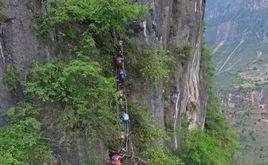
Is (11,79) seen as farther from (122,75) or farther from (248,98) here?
(248,98)

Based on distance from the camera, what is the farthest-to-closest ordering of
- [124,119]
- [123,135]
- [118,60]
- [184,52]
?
1. [184,52]
2. [118,60]
3. [124,119]
4. [123,135]

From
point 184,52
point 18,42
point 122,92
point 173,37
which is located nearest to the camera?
point 18,42

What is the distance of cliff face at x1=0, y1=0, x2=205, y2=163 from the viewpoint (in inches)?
353

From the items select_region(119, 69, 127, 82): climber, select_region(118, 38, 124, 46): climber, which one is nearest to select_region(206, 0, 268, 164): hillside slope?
select_region(119, 69, 127, 82): climber

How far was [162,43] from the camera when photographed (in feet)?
42.4

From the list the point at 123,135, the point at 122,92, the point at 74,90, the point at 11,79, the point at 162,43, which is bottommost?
the point at 123,135

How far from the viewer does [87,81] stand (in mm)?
9133

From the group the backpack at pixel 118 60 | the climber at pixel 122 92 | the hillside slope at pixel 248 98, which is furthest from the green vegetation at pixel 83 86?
the hillside slope at pixel 248 98

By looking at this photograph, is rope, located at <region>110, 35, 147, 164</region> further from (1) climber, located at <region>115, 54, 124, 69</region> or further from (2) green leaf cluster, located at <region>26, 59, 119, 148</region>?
(2) green leaf cluster, located at <region>26, 59, 119, 148</region>

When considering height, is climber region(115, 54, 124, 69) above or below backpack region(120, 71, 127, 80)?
above

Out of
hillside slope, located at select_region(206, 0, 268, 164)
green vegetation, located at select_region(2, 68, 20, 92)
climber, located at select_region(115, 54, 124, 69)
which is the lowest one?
hillside slope, located at select_region(206, 0, 268, 164)

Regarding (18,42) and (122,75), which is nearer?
(18,42)

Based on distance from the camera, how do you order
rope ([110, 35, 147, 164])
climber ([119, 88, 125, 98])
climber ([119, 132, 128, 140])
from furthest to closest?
climber ([119, 88, 125, 98]), rope ([110, 35, 147, 164]), climber ([119, 132, 128, 140])

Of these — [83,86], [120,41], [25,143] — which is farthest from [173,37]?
[25,143]
